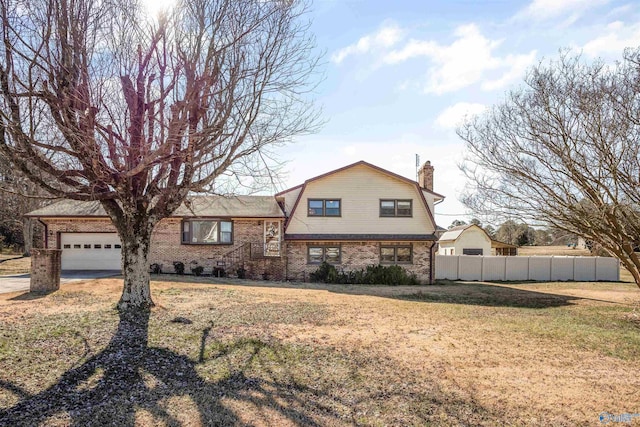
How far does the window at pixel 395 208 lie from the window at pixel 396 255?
1.71 meters

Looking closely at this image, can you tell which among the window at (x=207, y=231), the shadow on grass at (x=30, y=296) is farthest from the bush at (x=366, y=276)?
the shadow on grass at (x=30, y=296)

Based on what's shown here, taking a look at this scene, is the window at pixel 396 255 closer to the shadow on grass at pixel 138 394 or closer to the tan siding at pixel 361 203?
the tan siding at pixel 361 203

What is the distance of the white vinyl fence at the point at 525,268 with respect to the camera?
86.9 feet

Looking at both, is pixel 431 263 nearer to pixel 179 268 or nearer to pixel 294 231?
pixel 294 231

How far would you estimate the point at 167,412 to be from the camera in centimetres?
490

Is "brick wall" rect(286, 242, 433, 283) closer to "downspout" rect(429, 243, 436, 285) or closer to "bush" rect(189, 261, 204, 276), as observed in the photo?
"downspout" rect(429, 243, 436, 285)

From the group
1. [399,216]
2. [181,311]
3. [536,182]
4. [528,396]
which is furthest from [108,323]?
[399,216]

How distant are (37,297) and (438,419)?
1085 cm

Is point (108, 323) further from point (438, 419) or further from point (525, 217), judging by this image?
point (525, 217)

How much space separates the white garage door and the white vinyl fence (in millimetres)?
18423

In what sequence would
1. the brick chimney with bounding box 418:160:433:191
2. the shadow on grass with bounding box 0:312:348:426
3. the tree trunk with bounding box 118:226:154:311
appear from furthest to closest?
1. the brick chimney with bounding box 418:160:433:191
2. the tree trunk with bounding box 118:226:154:311
3. the shadow on grass with bounding box 0:312:348:426

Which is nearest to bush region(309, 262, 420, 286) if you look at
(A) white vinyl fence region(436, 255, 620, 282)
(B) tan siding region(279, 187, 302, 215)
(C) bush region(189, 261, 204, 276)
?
(B) tan siding region(279, 187, 302, 215)

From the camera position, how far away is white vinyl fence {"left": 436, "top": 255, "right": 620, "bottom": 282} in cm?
2650

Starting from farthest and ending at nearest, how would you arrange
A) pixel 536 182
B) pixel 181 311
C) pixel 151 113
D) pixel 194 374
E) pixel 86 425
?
pixel 536 182, pixel 181 311, pixel 151 113, pixel 194 374, pixel 86 425
